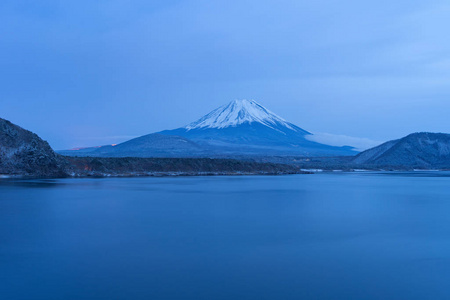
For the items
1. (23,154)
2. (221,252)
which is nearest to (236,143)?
(23,154)

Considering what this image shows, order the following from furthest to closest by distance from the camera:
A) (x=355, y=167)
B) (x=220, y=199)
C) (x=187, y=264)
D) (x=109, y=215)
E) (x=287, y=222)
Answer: (x=355, y=167), (x=220, y=199), (x=109, y=215), (x=287, y=222), (x=187, y=264)

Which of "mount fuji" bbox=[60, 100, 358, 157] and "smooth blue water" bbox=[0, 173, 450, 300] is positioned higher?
"mount fuji" bbox=[60, 100, 358, 157]

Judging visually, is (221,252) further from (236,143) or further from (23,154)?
(236,143)

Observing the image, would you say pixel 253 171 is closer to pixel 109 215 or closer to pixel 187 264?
pixel 109 215

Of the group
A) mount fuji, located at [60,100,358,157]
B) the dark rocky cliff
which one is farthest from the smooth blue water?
mount fuji, located at [60,100,358,157]

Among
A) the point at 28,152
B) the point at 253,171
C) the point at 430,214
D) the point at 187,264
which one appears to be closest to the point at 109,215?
the point at 187,264

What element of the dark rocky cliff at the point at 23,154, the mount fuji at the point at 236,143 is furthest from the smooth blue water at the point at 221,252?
the mount fuji at the point at 236,143

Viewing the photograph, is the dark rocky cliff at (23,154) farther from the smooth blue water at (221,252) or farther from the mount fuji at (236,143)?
the mount fuji at (236,143)

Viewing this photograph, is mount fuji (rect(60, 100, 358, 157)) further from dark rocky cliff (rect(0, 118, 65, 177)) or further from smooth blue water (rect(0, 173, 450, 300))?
smooth blue water (rect(0, 173, 450, 300))
